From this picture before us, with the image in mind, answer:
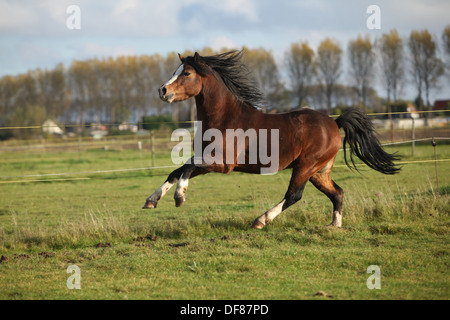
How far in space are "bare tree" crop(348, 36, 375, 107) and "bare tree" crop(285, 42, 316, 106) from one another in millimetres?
5400

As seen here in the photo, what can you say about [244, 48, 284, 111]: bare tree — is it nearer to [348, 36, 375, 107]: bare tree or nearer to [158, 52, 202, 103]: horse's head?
[348, 36, 375, 107]: bare tree

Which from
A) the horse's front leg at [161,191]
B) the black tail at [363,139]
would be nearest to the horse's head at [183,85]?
the horse's front leg at [161,191]

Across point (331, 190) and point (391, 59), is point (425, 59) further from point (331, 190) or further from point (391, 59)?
point (331, 190)

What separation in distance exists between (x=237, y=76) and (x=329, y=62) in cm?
5075

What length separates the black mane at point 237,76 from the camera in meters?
6.11

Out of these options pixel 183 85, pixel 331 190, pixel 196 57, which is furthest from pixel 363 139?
pixel 183 85

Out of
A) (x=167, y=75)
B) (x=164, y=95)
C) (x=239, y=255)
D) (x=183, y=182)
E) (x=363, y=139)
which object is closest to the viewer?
(x=164, y=95)

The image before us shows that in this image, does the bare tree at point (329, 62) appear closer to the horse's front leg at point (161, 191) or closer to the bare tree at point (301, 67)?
the bare tree at point (301, 67)

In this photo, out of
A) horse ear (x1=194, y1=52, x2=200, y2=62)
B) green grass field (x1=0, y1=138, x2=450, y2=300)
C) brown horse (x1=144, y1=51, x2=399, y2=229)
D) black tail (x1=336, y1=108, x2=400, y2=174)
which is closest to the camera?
green grass field (x1=0, y1=138, x2=450, y2=300)

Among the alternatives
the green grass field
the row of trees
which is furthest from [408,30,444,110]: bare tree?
the green grass field

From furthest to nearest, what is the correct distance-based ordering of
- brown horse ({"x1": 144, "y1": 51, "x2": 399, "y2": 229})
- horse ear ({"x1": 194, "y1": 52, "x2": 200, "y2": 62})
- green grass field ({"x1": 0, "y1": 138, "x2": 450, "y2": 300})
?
1. horse ear ({"x1": 194, "y1": 52, "x2": 200, "y2": 62})
2. brown horse ({"x1": 144, "y1": 51, "x2": 399, "y2": 229})
3. green grass field ({"x1": 0, "y1": 138, "x2": 450, "y2": 300})

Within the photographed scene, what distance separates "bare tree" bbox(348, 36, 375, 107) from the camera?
50156 millimetres

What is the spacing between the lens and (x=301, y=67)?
182ft
